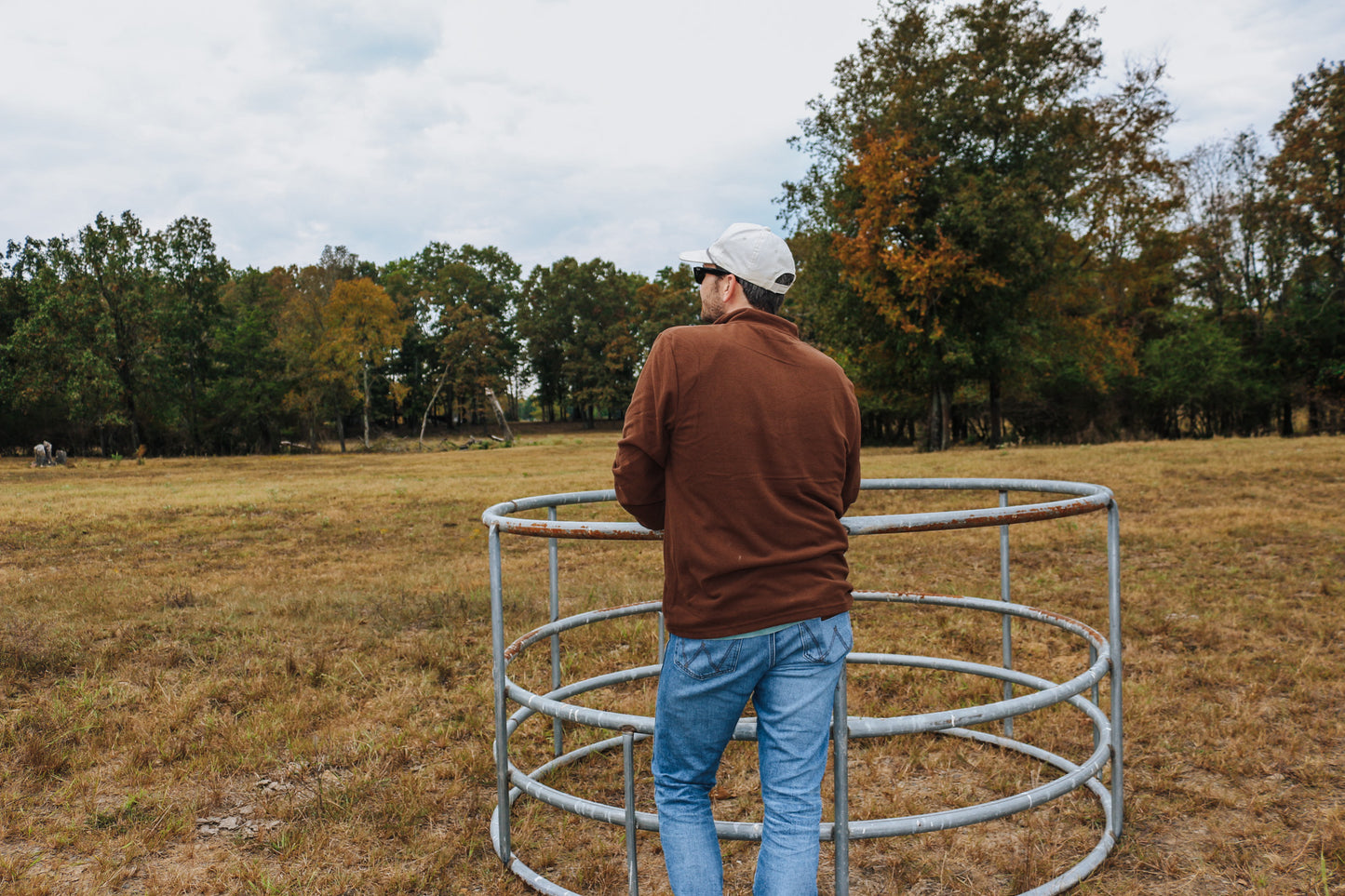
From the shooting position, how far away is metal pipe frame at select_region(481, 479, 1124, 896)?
2.32 metres

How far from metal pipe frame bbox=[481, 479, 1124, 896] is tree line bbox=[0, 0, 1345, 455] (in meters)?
22.0

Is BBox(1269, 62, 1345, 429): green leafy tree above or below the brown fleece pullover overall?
above

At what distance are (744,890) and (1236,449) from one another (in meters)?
18.7

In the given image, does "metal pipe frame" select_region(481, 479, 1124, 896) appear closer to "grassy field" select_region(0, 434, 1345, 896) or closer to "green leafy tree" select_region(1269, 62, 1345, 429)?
"grassy field" select_region(0, 434, 1345, 896)

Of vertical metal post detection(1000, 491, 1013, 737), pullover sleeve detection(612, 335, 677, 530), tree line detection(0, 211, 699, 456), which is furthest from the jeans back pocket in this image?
tree line detection(0, 211, 699, 456)

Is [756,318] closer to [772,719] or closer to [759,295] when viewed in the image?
[759,295]

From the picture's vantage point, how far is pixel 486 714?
4.71m

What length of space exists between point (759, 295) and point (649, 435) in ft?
1.57

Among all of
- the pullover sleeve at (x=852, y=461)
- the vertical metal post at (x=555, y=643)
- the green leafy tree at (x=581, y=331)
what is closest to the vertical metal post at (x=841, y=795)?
the pullover sleeve at (x=852, y=461)

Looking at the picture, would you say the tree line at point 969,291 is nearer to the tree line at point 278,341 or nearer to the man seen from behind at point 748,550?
the tree line at point 278,341

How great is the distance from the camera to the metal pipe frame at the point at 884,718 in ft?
7.60

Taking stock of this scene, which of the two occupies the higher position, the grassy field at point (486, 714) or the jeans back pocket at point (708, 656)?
the jeans back pocket at point (708, 656)

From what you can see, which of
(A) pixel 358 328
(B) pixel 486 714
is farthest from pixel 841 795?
(A) pixel 358 328

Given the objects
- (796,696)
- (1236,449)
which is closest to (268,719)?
(796,696)
